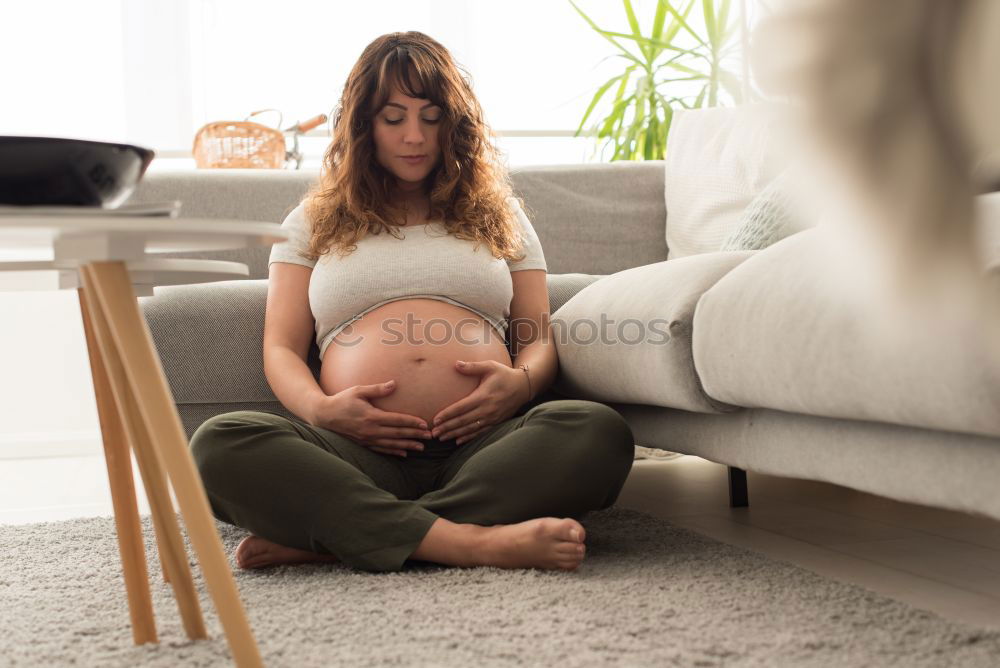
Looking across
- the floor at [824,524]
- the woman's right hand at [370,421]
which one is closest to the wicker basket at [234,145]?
the floor at [824,524]

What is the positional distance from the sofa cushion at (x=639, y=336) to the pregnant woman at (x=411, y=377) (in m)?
0.06

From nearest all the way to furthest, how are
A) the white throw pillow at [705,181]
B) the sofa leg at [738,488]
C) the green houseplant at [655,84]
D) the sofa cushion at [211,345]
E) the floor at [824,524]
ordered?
the floor at [824,524]
the sofa cushion at [211,345]
the sofa leg at [738,488]
the white throw pillow at [705,181]
the green houseplant at [655,84]

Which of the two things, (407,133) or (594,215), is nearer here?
(407,133)

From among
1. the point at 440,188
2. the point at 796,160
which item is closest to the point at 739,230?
the point at 440,188

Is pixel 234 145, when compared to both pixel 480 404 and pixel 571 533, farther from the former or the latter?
pixel 571 533

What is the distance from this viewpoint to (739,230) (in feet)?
5.98

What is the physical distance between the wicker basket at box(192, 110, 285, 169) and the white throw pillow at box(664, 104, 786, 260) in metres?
1.10

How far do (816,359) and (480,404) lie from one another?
0.55m

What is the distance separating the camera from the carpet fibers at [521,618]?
3.13 feet

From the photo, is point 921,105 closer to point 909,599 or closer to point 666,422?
point 909,599

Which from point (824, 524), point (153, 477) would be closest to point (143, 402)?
point (153, 477)

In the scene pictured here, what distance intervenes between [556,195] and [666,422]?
1013 mm

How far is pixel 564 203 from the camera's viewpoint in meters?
2.47

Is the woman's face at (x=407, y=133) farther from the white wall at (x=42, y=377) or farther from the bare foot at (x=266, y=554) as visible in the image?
the white wall at (x=42, y=377)
